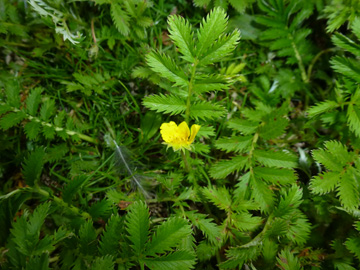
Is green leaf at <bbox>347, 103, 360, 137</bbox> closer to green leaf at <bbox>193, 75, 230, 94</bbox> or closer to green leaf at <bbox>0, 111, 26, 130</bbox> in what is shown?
green leaf at <bbox>193, 75, 230, 94</bbox>

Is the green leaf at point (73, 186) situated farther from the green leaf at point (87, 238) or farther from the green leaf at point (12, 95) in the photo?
the green leaf at point (12, 95)

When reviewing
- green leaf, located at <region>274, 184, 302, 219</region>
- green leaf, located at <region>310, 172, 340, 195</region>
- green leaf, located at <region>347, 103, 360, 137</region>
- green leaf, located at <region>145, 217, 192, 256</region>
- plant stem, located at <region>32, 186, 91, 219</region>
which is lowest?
plant stem, located at <region>32, 186, 91, 219</region>

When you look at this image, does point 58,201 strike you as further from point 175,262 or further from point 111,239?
point 175,262

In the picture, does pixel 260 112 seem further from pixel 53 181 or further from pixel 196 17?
pixel 53 181

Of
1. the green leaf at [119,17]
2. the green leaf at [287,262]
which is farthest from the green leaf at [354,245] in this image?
the green leaf at [119,17]

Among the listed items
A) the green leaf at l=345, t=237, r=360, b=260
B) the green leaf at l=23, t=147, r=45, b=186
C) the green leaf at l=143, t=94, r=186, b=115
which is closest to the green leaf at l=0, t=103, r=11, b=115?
the green leaf at l=23, t=147, r=45, b=186

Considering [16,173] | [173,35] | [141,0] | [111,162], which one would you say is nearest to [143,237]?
[111,162]
